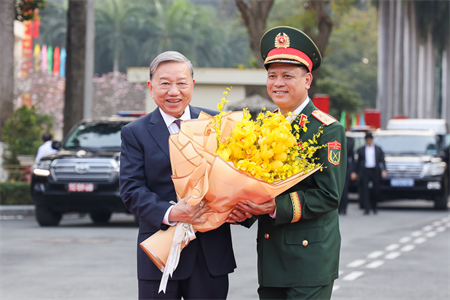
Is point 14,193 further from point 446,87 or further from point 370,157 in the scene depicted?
point 446,87

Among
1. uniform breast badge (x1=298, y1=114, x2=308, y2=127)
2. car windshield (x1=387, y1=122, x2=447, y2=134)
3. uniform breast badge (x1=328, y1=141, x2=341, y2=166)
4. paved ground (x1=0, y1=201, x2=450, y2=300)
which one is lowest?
paved ground (x1=0, y1=201, x2=450, y2=300)

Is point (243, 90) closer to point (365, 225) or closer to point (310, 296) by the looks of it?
point (365, 225)

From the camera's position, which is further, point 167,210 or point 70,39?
point 70,39

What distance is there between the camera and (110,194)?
12.4 meters

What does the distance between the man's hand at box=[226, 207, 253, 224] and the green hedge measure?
13252 mm

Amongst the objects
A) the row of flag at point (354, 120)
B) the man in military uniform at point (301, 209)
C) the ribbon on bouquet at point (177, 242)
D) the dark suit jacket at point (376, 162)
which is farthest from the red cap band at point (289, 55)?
the row of flag at point (354, 120)

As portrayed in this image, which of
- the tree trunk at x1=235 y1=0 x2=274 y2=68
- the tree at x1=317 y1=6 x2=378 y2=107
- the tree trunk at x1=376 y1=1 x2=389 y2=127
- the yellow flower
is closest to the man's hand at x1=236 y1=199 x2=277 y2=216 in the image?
the yellow flower

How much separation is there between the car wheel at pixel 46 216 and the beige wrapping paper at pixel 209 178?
32.5ft

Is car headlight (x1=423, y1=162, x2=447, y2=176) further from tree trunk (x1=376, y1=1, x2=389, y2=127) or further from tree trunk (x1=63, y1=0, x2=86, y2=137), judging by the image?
tree trunk (x1=376, y1=1, x2=389, y2=127)

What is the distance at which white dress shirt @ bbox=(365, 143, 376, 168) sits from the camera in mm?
17297

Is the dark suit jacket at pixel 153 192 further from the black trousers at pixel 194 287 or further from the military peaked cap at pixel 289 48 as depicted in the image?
the military peaked cap at pixel 289 48

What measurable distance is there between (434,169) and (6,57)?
10.5 metres

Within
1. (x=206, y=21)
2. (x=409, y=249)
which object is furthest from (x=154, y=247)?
(x=206, y=21)

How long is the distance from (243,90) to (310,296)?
76.3 feet
